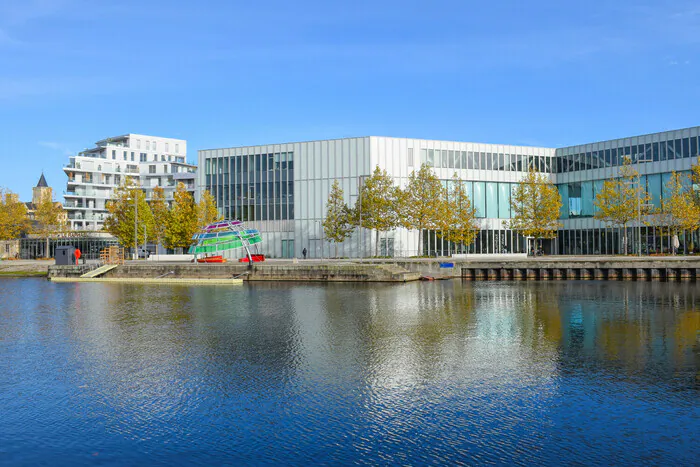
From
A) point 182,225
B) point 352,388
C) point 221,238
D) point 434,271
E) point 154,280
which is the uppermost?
point 182,225

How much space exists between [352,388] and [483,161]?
79769mm

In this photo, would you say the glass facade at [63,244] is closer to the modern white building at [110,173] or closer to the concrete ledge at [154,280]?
the modern white building at [110,173]

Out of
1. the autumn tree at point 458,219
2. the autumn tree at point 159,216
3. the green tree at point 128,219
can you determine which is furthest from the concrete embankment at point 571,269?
the autumn tree at point 159,216

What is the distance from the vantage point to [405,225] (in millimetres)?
78625

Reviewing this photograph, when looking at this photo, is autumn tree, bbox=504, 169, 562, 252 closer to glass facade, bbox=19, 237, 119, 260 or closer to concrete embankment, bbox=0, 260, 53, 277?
concrete embankment, bbox=0, 260, 53, 277

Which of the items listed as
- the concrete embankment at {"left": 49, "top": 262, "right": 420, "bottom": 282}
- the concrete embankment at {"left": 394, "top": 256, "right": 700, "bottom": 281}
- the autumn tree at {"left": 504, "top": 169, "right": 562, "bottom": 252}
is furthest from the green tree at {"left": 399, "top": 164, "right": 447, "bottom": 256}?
the concrete embankment at {"left": 49, "top": 262, "right": 420, "bottom": 282}

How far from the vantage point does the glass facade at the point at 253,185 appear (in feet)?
303

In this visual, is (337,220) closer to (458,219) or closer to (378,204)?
(378,204)

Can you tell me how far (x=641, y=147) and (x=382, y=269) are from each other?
157 feet

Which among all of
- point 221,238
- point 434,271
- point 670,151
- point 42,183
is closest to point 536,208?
point 670,151

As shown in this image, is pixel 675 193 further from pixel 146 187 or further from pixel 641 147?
pixel 146 187

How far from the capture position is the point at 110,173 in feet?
486

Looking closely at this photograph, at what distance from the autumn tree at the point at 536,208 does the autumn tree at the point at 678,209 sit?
13.2 meters

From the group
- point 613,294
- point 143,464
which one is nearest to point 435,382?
point 143,464
